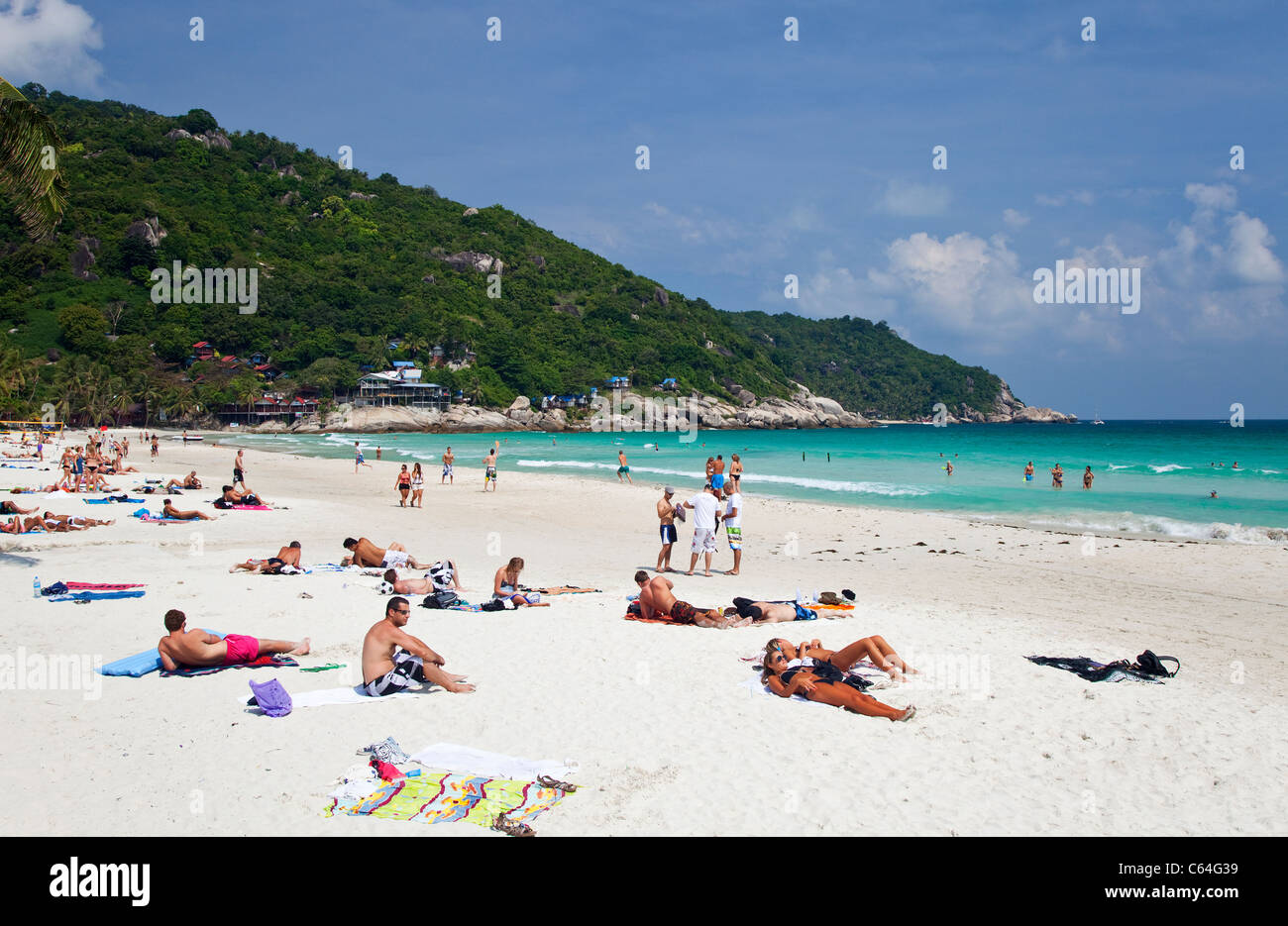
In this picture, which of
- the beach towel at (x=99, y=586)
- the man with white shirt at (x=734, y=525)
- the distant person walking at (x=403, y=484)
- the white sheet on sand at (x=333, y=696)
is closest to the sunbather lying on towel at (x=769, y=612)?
the man with white shirt at (x=734, y=525)

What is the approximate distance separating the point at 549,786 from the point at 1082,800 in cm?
331

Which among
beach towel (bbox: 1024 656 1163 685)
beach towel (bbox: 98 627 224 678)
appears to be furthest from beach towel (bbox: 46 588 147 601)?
beach towel (bbox: 1024 656 1163 685)

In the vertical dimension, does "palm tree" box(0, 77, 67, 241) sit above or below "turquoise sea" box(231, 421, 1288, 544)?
above

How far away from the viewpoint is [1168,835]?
443 cm

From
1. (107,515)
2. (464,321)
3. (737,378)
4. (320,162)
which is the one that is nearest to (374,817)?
(107,515)

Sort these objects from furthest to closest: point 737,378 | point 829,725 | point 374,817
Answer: point 737,378
point 829,725
point 374,817

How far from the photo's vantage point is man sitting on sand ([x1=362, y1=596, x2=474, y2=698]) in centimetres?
660

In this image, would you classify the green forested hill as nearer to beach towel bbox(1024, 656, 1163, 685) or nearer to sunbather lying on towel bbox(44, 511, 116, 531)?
sunbather lying on towel bbox(44, 511, 116, 531)

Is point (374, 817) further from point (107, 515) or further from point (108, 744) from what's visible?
point (107, 515)

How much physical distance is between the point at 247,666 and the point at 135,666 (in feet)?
2.96

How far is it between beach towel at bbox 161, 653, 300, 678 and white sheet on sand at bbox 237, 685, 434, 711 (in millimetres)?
884

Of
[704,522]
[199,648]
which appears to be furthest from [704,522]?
[199,648]

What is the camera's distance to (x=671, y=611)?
30.5ft

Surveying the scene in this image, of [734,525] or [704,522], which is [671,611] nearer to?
[704,522]
